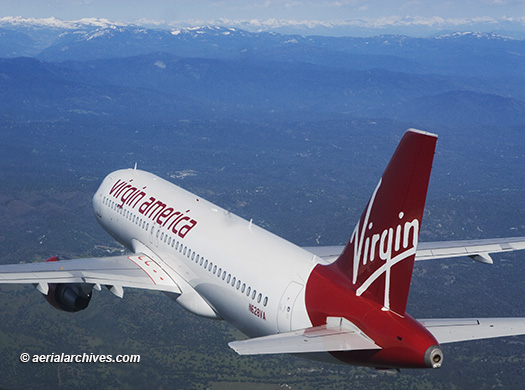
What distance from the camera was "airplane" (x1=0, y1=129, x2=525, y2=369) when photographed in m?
21.7

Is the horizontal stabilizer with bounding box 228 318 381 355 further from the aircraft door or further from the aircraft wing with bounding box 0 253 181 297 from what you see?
the aircraft wing with bounding box 0 253 181 297

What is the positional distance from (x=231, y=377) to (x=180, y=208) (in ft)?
195

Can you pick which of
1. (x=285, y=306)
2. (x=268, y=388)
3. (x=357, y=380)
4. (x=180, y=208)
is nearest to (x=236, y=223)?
(x=180, y=208)

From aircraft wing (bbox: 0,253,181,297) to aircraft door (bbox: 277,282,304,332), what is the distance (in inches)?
442

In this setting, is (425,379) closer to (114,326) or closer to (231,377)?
(231,377)

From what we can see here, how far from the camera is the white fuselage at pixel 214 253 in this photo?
29.7 m

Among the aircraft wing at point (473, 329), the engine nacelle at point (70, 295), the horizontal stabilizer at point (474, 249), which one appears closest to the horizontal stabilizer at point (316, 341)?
the aircraft wing at point (473, 329)

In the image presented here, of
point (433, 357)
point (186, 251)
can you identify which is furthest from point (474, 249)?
point (186, 251)

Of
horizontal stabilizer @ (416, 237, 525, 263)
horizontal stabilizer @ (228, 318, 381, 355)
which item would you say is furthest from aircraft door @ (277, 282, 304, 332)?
horizontal stabilizer @ (416, 237, 525, 263)

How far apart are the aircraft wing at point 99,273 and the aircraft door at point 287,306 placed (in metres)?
11.2

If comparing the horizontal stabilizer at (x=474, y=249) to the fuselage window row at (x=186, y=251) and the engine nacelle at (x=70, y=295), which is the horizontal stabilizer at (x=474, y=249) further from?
the engine nacelle at (x=70, y=295)

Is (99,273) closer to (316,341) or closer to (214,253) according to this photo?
(214,253)

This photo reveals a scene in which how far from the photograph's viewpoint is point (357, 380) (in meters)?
108

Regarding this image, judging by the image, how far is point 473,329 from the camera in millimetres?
22734
